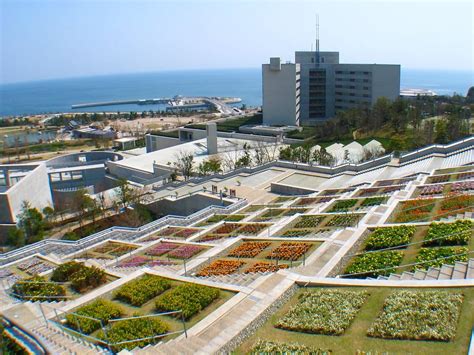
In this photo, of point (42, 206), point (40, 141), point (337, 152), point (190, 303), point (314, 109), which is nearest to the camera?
point (190, 303)

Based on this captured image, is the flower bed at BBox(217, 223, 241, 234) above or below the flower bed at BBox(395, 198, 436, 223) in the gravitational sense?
below

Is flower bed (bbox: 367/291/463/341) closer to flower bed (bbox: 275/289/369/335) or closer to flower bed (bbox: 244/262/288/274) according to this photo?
Answer: flower bed (bbox: 275/289/369/335)

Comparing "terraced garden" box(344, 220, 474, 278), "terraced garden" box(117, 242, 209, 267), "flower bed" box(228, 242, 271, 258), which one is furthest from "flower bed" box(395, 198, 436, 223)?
"terraced garden" box(117, 242, 209, 267)

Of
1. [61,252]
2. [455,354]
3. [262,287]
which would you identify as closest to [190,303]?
[262,287]

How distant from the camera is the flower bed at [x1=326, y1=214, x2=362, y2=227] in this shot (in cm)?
1802

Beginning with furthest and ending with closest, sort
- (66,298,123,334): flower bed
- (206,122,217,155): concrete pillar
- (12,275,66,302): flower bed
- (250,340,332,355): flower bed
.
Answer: (206,122,217,155): concrete pillar, (12,275,66,302): flower bed, (66,298,123,334): flower bed, (250,340,332,355): flower bed

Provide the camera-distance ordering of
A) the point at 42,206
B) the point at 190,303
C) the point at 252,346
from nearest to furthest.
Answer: the point at 252,346
the point at 190,303
the point at 42,206

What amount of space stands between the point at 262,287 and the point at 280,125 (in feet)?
184

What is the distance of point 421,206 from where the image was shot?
1817cm

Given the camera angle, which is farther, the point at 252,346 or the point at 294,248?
the point at 294,248

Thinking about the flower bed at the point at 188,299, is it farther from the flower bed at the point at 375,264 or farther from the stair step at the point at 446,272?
the stair step at the point at 446,272

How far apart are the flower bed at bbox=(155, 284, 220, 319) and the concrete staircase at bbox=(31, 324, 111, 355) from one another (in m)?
2.21

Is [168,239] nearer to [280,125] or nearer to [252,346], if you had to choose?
[252,346]

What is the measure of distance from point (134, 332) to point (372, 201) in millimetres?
14877
